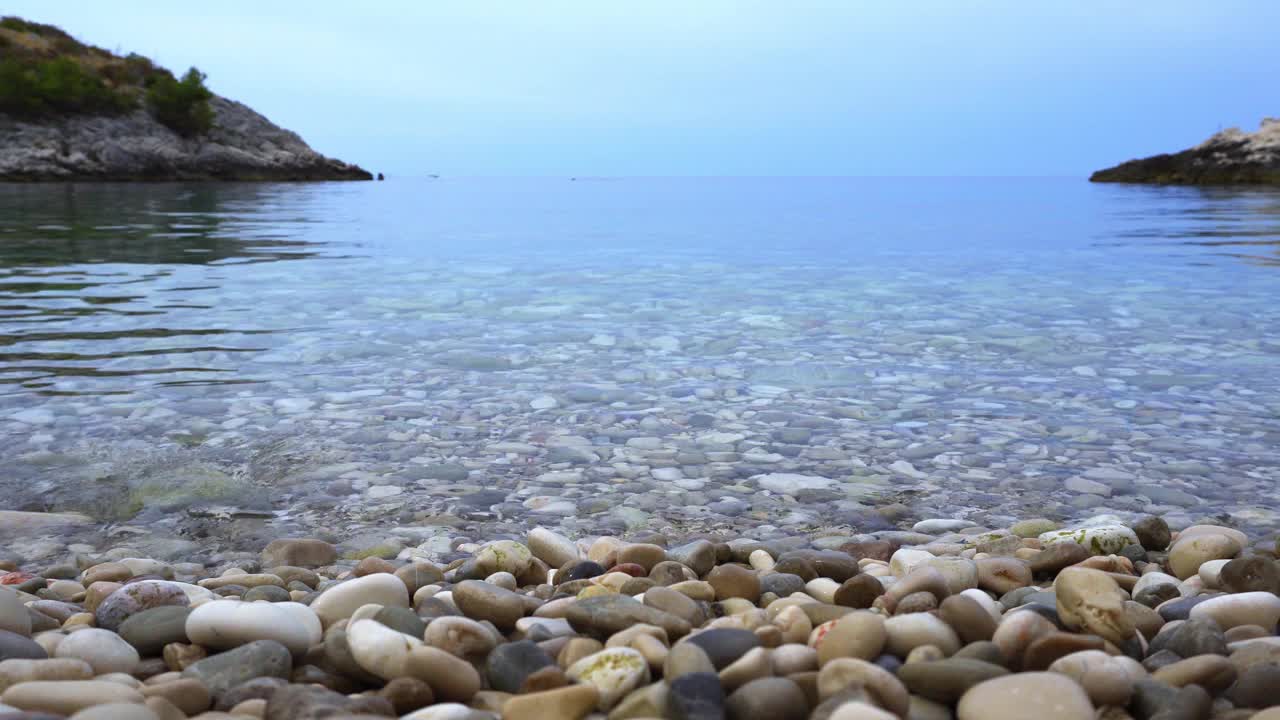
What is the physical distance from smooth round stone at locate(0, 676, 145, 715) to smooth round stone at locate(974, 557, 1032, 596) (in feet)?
7.16

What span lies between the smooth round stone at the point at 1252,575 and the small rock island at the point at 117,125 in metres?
51.4

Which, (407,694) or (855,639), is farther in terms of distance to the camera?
(855,639)

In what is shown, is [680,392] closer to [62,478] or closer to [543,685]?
[62,478]

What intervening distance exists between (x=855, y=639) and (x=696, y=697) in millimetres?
422

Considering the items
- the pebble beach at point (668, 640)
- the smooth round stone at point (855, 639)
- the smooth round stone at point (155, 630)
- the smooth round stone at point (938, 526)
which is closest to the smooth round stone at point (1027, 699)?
the pebble beach at point (668, 640)

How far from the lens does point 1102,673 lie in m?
2.01

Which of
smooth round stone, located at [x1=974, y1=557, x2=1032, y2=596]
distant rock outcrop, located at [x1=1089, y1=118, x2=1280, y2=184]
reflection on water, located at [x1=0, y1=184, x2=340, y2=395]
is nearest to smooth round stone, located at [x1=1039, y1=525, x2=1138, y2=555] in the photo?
smooth round stone, located at [x1=974, y1=557, x2=1032, y2=596]

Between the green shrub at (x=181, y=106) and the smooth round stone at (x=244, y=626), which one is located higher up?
the green shrub at (x=181, y=106)

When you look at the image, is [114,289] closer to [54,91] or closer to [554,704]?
[554,704]

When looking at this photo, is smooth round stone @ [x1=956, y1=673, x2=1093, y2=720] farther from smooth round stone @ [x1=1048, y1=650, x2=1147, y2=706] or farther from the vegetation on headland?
the vegetation on headland

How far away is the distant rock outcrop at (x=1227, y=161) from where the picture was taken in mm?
48656

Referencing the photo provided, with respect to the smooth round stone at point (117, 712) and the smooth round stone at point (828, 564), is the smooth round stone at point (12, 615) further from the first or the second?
the smooth round stone at point (828, 564)

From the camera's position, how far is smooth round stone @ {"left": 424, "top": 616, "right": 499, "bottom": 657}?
7.39 feet

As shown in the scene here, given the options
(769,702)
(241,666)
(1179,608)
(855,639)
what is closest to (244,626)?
(241,666)
